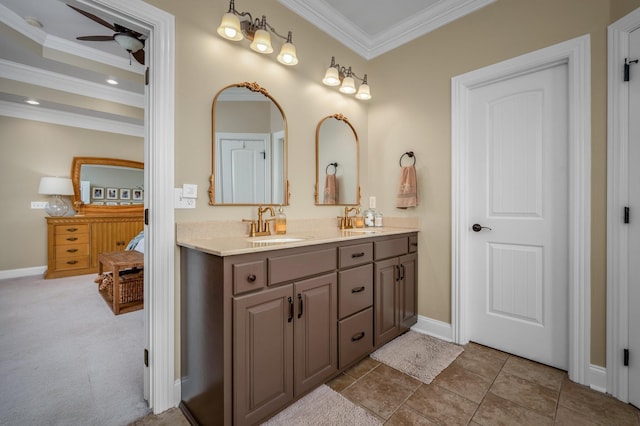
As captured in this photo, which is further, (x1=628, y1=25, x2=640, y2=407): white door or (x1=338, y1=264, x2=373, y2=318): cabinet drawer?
(x1=338, y1=264, x2=373, y2=318): cabinet drawer

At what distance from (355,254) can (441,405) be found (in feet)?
3.17

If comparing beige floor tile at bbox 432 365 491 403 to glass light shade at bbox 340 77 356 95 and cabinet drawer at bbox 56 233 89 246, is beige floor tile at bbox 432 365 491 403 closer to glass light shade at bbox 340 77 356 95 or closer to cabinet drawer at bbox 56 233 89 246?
glass light shade at bbox 340 77 356 95

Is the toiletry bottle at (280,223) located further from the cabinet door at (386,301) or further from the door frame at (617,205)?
the door frame at (617,205)

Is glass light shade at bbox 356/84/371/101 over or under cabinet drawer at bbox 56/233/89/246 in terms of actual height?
over

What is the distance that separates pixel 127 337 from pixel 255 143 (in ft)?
6.62

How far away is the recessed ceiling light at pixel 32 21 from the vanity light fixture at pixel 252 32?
264 cm

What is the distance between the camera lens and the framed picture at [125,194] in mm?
5125

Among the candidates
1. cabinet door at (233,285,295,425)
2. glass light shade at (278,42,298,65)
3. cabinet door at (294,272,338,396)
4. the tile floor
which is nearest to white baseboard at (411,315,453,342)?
the tile floor

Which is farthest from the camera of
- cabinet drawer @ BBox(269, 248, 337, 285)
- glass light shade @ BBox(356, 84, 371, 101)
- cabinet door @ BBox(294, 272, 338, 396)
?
glass light shade @ BBox(356, 84, 371, 101)

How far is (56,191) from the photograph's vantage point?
172 inches

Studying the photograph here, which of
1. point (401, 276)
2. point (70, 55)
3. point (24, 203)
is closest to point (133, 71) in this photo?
point (70, 55)

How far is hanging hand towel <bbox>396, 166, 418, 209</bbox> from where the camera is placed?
2.48 metres

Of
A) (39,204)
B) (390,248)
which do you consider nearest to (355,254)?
(390,248)

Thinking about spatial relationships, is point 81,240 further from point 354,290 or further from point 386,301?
point 386,301
